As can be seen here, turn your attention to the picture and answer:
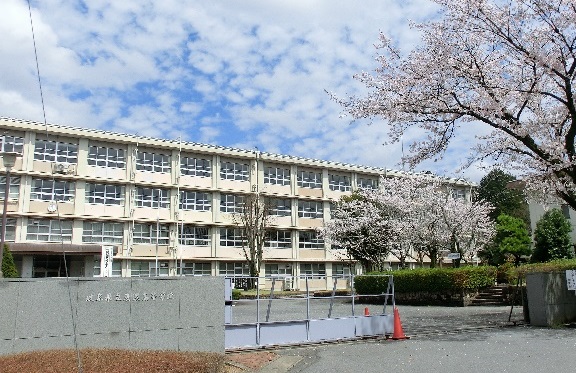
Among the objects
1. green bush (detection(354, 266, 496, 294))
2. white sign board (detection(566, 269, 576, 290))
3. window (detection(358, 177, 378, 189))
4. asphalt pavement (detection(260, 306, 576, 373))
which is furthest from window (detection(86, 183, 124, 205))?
white sign board (detection(566, 269, 576, 290))

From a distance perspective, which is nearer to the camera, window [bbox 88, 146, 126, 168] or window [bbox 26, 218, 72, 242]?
window [bbox 26, 218, 72, 242]

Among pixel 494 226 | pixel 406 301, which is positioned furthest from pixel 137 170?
pixel 494 226

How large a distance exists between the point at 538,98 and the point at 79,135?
3143 centimetres

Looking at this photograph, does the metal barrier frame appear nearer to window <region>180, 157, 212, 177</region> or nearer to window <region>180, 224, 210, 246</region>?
window <region>180, 224, 210, 246</region>

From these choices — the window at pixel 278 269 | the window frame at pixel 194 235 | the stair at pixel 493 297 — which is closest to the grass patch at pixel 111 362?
the stair at pixel 493 297

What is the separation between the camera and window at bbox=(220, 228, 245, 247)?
42656 millimetres

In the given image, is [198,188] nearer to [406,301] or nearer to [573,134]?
[406,301]

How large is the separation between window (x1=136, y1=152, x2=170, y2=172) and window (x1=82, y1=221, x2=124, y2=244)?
485 cm

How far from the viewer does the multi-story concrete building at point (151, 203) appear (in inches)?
1388

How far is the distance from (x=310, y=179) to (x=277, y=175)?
344 cm

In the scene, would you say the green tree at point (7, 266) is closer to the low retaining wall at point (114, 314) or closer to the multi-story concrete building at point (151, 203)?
the low retaining wall at point (114, 314)

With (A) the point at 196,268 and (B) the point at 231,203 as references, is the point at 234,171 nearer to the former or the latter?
(B) the point at 231,203

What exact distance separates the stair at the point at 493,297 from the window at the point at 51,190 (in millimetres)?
27496

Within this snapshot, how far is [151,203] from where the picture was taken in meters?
39.9
